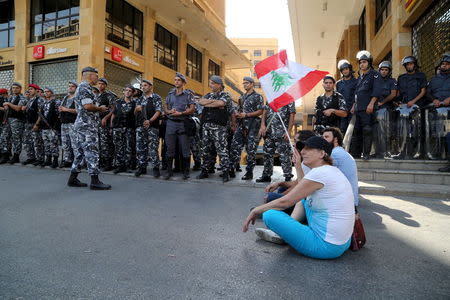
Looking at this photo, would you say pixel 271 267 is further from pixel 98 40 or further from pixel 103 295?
pixel 98 40

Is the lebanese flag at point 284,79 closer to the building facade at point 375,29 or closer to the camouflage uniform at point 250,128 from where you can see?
the camouflage uniform at point 250,128

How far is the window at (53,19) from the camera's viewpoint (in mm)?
14234

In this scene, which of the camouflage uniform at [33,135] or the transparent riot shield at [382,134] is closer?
the transparent riot shield at [382,134]

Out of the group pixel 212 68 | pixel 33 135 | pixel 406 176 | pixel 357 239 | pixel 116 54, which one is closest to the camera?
pixel 357 239

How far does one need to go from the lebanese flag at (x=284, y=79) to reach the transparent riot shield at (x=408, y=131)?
3.71m

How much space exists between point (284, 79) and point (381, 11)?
10.9 metres

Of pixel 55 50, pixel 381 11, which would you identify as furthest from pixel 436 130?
pixel 55 50

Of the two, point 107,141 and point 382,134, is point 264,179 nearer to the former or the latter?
point 382,134

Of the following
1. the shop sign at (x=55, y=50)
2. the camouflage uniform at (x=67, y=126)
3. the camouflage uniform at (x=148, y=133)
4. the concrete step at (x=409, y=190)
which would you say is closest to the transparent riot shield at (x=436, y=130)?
the concrete step at (x=409, y=190)

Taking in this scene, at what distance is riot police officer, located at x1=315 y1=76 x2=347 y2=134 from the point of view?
6277 millimetres

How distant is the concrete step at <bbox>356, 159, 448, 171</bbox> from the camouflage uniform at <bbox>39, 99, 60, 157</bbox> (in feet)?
25.7

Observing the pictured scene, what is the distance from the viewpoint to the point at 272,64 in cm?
455

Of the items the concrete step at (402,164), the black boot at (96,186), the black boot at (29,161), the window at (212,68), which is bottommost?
the black boot at (96,186)

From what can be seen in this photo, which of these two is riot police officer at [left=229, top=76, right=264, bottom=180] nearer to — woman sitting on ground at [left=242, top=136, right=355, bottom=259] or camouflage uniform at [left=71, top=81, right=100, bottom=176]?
camouflage uniform at [left=71, top=81, right=100, bottom=176]
